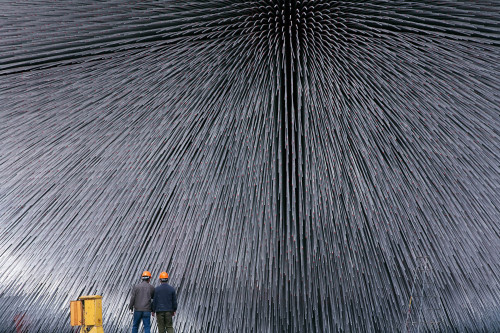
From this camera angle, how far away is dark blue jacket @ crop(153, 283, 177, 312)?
5.09 m

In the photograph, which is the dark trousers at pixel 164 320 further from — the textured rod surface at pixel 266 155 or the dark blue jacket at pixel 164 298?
the textured rod surface at pixel 266 155

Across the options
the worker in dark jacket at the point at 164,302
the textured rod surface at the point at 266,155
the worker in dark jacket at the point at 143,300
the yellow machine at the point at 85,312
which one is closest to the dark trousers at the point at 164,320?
the worker in dark jacket at the point at 164,302

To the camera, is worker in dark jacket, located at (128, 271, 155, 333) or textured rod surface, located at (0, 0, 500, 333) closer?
worker in dark jacket, located at (128, 271, 155, 333)

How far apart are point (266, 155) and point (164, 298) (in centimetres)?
202

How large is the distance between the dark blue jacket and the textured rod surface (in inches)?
21.6

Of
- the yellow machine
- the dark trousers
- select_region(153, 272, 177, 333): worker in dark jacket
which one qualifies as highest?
A: the yellow machine

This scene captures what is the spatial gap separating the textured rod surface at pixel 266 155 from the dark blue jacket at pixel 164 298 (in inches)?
21.6

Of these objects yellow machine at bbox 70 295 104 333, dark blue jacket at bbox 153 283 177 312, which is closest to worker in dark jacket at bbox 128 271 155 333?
dark blue jacket at bbox 153 283 177 312

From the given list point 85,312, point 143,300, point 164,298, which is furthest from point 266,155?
point 85,312

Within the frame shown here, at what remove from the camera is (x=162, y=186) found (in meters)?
5.57

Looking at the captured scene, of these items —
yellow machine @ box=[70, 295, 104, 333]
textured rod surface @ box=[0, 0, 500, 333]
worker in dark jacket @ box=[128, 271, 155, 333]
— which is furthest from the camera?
textured rod surface @ box=[0, 0, 500, 333]

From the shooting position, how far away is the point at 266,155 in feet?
17.5

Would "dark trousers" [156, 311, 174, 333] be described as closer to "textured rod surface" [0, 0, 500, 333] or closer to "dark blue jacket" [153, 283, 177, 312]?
"dark blue jacket" [153, 283, 177, 312]

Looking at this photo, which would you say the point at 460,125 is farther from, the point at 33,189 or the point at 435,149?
the point at 33,189
